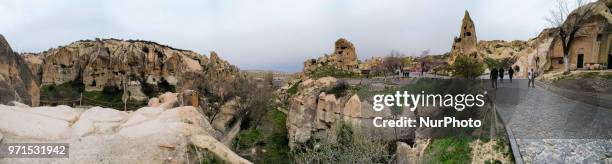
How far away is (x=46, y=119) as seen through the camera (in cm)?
689

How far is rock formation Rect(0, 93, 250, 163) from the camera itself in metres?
6.28

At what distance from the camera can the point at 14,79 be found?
10391 millimetres

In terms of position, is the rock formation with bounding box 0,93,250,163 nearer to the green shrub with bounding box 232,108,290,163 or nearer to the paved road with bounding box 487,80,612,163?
the paved road with bounding box 487,80,612,163

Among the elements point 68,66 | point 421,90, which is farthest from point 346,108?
point 68,66

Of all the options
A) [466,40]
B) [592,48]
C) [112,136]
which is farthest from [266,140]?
[466,40]

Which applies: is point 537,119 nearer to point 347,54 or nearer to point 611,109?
point 611,109

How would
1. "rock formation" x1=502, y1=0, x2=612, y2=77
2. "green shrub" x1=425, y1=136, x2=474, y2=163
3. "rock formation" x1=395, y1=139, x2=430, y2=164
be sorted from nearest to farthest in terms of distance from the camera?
A: 1. "green shrub" x1=425, y1=136, x2=474, y2=163
2. "rock formation" x1=395, y1=139, x2=430, y2=164
3. "rock formation" x1=502, y1=0, x2=612, y2=77

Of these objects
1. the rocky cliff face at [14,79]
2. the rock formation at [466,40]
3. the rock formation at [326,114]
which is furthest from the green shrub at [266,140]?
the rock formation at [466,40]

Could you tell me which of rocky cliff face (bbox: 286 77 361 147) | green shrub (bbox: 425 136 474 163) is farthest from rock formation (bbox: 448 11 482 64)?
green shrub (bbox: 425 136 474 163)

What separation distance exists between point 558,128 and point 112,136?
11530mm

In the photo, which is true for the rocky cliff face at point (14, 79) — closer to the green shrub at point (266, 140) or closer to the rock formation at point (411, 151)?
the rock formation at point (411, 151)

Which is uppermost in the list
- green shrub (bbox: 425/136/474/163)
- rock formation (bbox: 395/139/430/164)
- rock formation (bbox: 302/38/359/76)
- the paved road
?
rock formation (bbox: 302/38/359/76)

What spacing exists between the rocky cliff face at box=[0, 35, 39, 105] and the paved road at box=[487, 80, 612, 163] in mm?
11474

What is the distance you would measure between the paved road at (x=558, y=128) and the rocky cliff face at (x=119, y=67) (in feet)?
143
